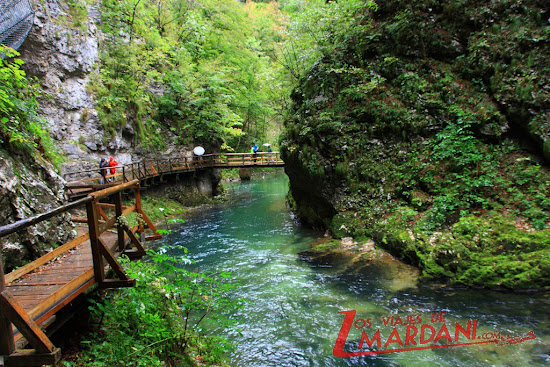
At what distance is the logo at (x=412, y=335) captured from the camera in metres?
4.81

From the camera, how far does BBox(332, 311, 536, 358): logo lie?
4.81 meters

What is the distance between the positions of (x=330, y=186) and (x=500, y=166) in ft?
17.5

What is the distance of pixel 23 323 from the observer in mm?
2447

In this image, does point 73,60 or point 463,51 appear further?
point 73,60

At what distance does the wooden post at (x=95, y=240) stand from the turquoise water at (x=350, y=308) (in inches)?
99.2

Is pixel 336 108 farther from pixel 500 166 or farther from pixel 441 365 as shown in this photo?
pixel 441 365

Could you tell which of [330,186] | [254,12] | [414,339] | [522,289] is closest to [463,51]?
[330,186]

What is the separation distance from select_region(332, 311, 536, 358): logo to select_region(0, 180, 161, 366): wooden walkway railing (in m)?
3.92

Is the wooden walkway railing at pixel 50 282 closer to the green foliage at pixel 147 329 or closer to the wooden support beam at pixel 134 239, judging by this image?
the wooden support beam at pixel 134 239

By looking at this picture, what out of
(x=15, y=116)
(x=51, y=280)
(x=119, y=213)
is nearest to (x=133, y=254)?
(x=119, y=213)

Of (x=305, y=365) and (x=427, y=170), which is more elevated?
(x=427, y=170)

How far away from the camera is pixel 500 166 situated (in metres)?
8.21

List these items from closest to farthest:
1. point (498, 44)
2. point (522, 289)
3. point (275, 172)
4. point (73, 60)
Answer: point (522, 289)
point (498, 44)
point (73, 60)
point (275, 172)

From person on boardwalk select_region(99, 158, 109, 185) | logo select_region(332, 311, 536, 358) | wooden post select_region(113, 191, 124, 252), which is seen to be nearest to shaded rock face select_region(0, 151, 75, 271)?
wooden post select_region(113, 191, 124, 252)
